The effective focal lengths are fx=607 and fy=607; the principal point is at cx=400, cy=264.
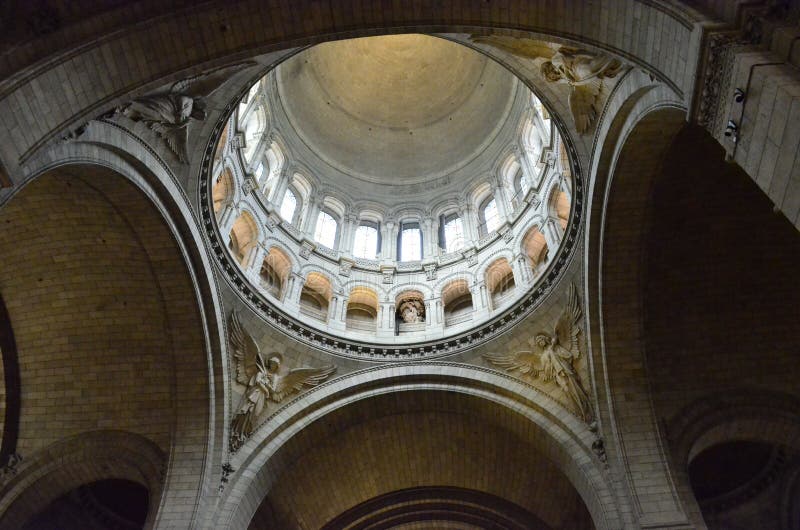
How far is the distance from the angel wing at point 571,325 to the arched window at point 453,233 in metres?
5.86

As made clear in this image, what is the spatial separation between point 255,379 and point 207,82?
7.23 m

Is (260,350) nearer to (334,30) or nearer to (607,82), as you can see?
(334,30)

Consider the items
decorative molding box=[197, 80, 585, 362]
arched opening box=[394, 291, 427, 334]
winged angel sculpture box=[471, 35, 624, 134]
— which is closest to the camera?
winged angel sculpture box=[471, 35, 624, 134]

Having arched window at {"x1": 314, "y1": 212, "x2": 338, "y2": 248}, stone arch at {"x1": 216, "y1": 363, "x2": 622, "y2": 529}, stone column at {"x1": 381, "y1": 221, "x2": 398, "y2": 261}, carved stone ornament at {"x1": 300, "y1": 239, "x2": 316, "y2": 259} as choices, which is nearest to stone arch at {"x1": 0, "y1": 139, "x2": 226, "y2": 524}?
stone arch at {"x1": 216, "y1": 363, "x2": 622, "y2": 529}

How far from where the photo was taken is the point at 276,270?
714 inches

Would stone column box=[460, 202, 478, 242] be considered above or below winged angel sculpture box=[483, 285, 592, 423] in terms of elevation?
above

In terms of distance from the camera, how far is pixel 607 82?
10102 mm

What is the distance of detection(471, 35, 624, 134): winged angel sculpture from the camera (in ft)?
31.0

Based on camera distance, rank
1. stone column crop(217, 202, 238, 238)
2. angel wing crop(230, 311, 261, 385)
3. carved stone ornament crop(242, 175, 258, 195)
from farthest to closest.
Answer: carved stone ornament crop(242, 175, 258, 195) < stone column crop(217, 202, 238, 238) < angel wing crop(230, 311, 261, 385)

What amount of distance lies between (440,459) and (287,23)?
1251 centimetres

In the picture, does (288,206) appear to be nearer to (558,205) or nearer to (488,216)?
(488,216)

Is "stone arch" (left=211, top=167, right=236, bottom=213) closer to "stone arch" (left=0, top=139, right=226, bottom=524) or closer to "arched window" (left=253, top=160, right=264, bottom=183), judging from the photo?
"arched window" (left=253, top=160, right=264, bottom=183)

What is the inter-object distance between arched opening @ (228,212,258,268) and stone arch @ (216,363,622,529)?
454 cm

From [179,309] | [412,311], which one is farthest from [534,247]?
[179,309]
